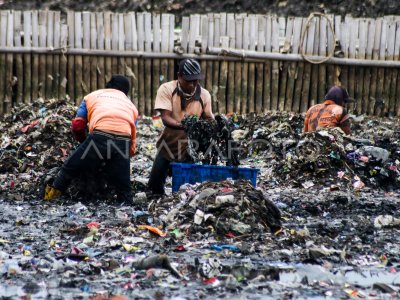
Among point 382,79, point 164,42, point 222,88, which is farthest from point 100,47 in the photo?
point 382,79

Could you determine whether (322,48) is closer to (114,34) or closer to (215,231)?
(114,34)

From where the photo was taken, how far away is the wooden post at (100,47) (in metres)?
15.8

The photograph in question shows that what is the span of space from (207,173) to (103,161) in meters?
1.33

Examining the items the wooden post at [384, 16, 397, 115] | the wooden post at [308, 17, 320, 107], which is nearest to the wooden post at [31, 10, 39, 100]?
the wooden post at [308, 17, 320, 107]

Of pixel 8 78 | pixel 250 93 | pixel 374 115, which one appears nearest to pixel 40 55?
pixel 8 78

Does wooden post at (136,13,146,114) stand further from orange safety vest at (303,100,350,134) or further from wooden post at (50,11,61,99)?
orange safety vest at (303,100,350,134)

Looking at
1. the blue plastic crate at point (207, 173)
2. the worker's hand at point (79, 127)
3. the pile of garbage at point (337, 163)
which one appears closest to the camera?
the blue plastic crate at point (207, 173)

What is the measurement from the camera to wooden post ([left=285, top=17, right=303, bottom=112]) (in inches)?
623

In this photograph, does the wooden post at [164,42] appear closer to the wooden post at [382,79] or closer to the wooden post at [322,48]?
the wooden post at [322,48]

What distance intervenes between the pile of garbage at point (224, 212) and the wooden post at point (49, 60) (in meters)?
8.29

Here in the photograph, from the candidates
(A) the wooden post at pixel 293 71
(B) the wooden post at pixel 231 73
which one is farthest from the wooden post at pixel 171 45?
(A) the wooden post at pixel 293 71

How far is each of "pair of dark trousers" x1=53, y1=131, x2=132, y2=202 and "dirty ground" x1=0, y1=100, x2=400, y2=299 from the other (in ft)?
0.68

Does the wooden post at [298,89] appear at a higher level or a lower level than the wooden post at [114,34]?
lower

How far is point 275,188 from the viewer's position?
10.5 m
